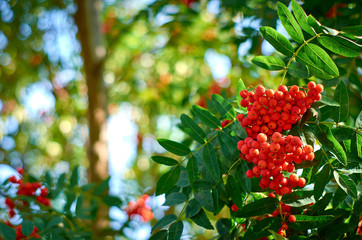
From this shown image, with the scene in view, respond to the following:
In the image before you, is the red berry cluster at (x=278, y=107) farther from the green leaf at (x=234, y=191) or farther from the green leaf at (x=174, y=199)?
the green leaf at (x=174, y=199)

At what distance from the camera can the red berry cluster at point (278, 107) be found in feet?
3.77

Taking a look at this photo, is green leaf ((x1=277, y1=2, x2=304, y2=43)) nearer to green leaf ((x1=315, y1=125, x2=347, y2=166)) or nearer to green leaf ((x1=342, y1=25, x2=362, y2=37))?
green leaf ((x1=342, y1=25, x2=362, y2=37))

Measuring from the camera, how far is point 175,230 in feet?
4.47

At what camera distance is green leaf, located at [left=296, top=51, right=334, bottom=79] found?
47.4 inches

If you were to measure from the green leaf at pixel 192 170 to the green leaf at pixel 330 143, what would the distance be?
43 cm

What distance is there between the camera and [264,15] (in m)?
1.87

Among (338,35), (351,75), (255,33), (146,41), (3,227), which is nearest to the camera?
(338,35)

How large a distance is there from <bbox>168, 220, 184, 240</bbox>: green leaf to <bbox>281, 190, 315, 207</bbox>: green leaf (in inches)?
15.3

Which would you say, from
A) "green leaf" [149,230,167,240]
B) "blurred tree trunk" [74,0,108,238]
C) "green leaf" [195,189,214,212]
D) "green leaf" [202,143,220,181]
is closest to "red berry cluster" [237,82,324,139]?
"green leaf" [202,143,220,181]

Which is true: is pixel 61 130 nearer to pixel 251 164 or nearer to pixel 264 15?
pixel 264 15

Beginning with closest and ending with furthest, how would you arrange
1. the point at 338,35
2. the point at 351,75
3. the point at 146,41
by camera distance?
1. the point at 338,35
2. the point at 351,75
3. the point at 146,41

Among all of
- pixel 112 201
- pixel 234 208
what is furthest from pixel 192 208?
pixel 112 201

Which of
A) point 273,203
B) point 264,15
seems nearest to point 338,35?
point 273,203

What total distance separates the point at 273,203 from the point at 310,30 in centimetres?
60
